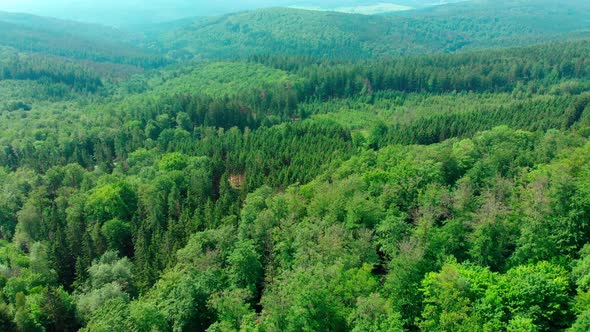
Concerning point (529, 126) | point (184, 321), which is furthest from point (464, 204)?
point (529, 126)

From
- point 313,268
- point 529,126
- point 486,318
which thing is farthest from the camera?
point 529,126

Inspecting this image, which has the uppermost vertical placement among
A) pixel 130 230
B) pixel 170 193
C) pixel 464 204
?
pixel 464 204

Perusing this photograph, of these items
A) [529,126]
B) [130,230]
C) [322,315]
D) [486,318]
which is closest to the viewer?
[486,318]

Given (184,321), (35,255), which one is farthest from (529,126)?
(35,255)

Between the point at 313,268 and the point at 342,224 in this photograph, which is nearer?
the point at 313,268

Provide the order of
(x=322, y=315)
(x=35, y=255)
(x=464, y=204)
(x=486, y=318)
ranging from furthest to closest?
(x=35, y=255)
(x=464, y=204)
(x=322, y=315)
(x=486, y=318)

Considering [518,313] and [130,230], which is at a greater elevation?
[518,313]

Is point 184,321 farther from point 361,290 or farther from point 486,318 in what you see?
point 486,318

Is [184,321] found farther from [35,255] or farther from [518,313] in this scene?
[35,255]

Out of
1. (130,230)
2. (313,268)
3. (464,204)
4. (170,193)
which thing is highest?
(464,204)
